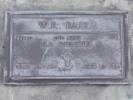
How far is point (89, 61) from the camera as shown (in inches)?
243

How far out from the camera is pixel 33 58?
618 cm

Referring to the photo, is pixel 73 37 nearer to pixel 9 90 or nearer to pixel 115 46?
pixel 115 46

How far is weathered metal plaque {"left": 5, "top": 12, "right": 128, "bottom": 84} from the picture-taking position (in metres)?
6.16

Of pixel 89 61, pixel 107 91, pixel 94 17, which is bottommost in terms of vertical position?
pixel 107 91

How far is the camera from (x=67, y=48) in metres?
6.20

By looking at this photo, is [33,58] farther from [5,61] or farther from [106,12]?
[106,12]

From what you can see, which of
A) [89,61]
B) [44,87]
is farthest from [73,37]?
[44,87]

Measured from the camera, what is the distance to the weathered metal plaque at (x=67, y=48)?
616 centimetres

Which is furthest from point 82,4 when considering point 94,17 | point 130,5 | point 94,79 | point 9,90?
point 9,90

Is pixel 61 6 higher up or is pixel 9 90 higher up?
pixel 61 6

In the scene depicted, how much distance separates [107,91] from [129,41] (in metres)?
0.75

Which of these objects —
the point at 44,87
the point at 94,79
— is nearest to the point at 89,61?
the point at 94,79

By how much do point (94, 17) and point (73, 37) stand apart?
40 centimetres

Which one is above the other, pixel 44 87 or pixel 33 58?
pixel 33 58
